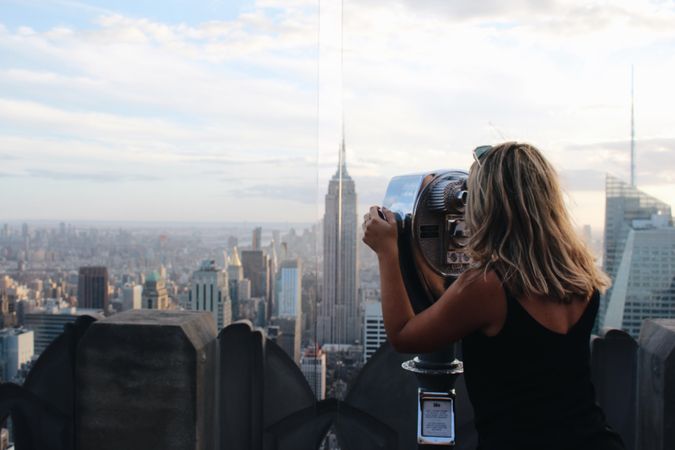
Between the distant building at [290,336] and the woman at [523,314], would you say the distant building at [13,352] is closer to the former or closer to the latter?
the distant building at [290,336]

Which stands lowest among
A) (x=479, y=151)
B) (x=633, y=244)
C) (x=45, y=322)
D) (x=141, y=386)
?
(x=141, y=386)

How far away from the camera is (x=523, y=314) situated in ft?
6.27

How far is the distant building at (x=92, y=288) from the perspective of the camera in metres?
5.67

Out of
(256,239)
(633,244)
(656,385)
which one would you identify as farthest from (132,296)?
(633,244)

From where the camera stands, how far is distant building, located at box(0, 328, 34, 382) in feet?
13.0

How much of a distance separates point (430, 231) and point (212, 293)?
7.30 ft

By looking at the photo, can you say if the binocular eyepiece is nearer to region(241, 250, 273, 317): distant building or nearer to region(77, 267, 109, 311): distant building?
region(241, 250, 273, 317): distant building

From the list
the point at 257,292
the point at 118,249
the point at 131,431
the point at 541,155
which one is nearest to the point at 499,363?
the point at 541,155

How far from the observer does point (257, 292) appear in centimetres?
447

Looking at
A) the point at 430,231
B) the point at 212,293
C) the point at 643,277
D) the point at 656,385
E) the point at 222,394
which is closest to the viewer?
the point at 430,231

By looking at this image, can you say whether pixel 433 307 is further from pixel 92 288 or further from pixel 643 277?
A: pixel 643 277

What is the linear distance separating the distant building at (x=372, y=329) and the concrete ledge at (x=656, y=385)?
3.86 ft

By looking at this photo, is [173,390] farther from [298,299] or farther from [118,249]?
[118,249]

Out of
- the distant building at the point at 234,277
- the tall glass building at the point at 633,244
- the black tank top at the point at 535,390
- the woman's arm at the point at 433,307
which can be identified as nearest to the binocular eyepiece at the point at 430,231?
the woman's arm at the point at 433,307
